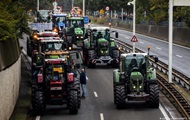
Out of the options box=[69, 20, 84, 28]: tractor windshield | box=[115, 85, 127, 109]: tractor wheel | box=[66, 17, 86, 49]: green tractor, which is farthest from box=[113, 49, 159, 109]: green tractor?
box=[69, 20, 84, 28]: tractor windshield

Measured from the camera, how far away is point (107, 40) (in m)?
44.4

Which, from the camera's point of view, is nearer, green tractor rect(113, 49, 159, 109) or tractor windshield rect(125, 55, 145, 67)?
green tractor rect(113, 49, 159, 109)

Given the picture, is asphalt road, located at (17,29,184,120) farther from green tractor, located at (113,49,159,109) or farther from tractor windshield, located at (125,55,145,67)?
tractor windshield, located at (125,55,145,67)

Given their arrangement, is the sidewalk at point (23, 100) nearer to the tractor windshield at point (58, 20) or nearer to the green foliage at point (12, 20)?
the green foliage at point (12, 20)

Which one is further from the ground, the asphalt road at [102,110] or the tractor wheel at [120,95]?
the tractor wheel at [120,95]

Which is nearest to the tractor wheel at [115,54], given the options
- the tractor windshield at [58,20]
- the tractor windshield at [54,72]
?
the tractor windshield at [54,72]

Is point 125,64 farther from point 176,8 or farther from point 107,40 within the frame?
point 176,8

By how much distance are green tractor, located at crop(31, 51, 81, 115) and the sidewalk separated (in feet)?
2.73

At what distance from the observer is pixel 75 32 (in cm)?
5825

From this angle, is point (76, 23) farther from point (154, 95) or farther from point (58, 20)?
point (154, 95)

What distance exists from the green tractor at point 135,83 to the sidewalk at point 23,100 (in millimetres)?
4735

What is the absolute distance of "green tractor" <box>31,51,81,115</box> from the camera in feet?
82.9

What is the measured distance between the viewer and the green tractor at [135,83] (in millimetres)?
26188

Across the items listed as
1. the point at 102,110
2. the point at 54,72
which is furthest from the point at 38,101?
the point at 102,110
